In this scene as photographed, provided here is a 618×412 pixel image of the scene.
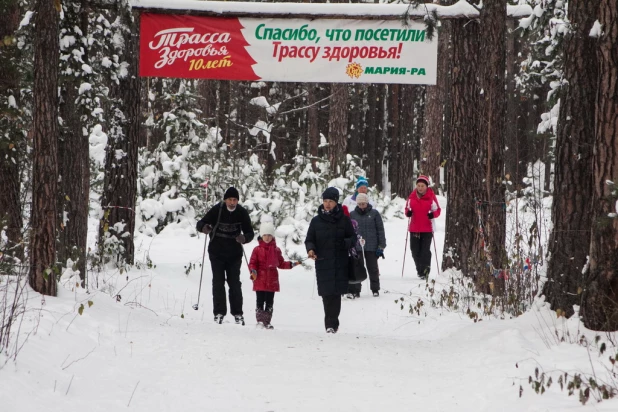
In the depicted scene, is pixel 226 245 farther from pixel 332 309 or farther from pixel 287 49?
pixel 287 49

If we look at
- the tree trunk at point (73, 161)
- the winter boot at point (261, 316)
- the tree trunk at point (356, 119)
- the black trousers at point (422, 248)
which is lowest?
the winter boot at point (261, 316)

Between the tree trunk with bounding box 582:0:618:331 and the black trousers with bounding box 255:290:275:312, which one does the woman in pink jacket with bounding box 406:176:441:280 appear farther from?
the tree trunk with bounding box 582:0:618:331

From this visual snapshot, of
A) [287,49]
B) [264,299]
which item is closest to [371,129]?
[287,49]

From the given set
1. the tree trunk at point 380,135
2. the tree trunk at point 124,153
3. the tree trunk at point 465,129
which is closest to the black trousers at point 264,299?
the tree trunk at point 465,129

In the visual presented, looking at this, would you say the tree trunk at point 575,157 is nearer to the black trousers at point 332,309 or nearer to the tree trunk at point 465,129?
the black trousers at point 332,309

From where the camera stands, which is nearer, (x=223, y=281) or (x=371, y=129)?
(x=223, y=281)

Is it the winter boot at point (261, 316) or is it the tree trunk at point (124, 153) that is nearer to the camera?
the winter boot at point (261, 316)

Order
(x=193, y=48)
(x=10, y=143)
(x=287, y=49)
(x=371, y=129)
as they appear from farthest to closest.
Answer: (x=371, y=129), (x=287, y=49), (x=193, y=48), (x=10, y=143)

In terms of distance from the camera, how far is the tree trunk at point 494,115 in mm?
9922

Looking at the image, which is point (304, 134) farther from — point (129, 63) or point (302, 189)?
point (129, 63)

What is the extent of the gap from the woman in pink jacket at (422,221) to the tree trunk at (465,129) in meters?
1.33

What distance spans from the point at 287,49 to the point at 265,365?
7.31 metres

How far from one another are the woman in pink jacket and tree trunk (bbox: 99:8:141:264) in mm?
4989

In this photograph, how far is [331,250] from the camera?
909cm
